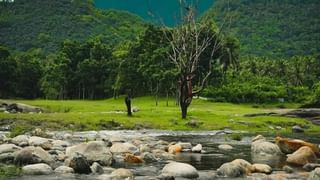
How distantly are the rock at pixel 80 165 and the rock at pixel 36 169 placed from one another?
951mm

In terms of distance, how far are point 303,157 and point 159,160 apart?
23.5 feet

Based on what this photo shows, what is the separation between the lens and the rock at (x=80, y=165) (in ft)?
69.2

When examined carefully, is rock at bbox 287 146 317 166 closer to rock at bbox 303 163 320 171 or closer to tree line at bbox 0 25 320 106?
rock at bbox 303 163 320 171

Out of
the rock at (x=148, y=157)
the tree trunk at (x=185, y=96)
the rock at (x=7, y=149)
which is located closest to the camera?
the rock at (x=7, y=149)

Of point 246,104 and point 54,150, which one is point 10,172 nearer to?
point 54,150

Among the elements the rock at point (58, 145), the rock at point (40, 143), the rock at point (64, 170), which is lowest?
the rock at point (64, 170)

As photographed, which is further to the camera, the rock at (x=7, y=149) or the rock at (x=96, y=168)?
the rock at (x=7, y=149)

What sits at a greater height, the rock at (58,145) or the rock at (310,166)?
the rock at (58,145)

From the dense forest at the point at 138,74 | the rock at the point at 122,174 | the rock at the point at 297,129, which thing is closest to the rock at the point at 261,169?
the rock at the point at 122,174

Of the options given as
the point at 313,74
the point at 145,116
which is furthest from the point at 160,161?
the point at 313,74

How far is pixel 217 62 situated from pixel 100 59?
2742 centimetres

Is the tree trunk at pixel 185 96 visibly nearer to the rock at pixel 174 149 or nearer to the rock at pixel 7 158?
the rock at pixel 174 149

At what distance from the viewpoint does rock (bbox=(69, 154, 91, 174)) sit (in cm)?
2108

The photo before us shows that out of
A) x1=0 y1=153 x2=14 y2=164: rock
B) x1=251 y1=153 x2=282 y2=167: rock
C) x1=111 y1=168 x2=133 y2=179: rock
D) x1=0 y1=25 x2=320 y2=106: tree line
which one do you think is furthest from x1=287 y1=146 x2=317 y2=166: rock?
x1=0 y1=25 x2=320 y2=106: tree line
